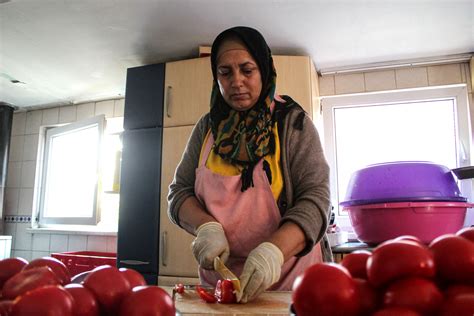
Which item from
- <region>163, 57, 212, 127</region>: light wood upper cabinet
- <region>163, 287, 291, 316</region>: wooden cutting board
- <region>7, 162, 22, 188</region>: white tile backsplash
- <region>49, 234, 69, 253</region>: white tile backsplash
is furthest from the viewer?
<region>7, 162, 22, 188</region>: white tile backsplash

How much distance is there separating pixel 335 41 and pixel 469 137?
3.26 feet

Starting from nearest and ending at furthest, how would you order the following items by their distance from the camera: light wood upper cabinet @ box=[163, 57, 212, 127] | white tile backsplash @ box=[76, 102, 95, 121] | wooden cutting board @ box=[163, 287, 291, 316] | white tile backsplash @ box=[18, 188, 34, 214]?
wooden cutting board @ box=[163, 287, 291, 316]
light wood upper cabinet @ box=[163, 57, 212, 127]
white tile backsplash @ box=[76, 102, 95, 121]
white tile backsplash @ box=[18, 188, 34, 214]

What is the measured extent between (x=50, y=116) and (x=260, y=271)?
10.8 ft

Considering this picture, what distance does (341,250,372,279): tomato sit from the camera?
354 millimetres

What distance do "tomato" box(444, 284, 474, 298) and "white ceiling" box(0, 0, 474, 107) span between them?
1623mm

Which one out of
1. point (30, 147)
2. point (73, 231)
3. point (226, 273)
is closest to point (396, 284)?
point (226, 273)

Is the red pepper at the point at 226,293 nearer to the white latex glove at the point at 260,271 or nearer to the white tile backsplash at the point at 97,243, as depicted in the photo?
the white latex glove at the point at 260,271

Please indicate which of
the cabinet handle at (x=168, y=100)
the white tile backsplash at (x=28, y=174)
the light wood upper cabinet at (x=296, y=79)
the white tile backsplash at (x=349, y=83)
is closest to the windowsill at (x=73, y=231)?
the white tile backsplash at (x=28, y=174)


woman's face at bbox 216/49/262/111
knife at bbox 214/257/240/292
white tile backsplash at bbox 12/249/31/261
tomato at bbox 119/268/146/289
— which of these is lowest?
white tile backsplash at bbox 12/249/31/261

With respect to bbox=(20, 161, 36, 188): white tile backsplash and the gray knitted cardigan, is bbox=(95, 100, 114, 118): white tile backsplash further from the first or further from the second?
the gray knitted cardigan

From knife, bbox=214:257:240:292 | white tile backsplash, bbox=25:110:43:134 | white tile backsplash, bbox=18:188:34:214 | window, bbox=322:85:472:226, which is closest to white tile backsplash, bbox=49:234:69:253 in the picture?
white tile backsplash, bbox=18:188:34:214

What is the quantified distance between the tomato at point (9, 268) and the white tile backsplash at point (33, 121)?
344cm

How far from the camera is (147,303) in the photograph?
320mm

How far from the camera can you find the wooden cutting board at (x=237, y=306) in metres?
0.54
